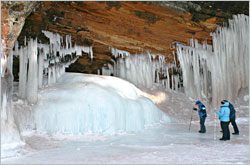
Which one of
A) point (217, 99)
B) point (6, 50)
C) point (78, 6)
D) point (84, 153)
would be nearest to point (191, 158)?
point (84, 153)

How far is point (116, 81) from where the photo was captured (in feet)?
33.2

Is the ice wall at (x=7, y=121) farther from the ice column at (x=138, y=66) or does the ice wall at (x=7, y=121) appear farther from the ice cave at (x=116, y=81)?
the ice column at (x=138, y=66)

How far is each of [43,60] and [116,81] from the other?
3116mm

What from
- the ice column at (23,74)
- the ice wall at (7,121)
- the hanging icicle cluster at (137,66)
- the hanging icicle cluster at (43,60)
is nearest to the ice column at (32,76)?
the hanging icicle cluster at (43,60)

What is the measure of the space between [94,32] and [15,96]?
152 inches

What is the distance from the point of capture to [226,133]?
6.04m

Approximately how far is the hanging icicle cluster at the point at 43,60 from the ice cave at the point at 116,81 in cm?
4

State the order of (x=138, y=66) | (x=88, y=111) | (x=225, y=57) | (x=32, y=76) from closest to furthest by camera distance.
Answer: (x=32, y=76)
(x=88, y=111)
(x=225, y=57)
(x=138, y=66)

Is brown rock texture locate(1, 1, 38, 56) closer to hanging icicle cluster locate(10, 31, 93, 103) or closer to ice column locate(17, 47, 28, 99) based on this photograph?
hanging icicle cluster locate(10, 31, 93, 103)

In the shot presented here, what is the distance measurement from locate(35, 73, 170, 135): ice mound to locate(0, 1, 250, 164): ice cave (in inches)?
1.2

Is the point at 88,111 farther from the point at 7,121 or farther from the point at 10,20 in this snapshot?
the point at 10,20

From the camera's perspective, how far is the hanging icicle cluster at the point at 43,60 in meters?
7.46

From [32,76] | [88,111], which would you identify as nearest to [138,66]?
[88,111]

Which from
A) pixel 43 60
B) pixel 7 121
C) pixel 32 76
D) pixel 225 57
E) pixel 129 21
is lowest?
pixel 7 121
